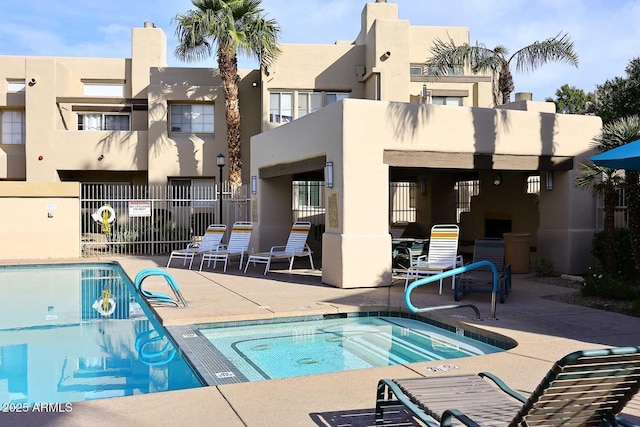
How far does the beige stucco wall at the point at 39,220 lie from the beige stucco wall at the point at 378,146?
32.8ft

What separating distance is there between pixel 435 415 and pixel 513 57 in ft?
59.5

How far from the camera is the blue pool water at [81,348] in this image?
658 centimetres

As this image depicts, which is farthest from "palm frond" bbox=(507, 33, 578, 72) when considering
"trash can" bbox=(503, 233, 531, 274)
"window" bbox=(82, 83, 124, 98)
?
"window" bbox=(82, 83, 124, 98)

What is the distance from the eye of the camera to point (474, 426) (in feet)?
11.8

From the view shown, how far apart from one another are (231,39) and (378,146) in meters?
12.9

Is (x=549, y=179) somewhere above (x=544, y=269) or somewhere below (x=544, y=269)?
above

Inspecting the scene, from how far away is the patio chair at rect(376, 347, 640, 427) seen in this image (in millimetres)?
3271

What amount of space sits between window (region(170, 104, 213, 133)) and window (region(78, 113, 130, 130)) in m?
3.35

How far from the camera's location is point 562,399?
11.2 ft

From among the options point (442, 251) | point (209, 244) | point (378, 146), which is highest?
point (378, 146)

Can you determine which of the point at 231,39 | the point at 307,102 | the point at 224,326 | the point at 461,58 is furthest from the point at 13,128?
the point at 224,326

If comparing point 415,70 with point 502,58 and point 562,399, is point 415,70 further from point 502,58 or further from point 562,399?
point 562,399

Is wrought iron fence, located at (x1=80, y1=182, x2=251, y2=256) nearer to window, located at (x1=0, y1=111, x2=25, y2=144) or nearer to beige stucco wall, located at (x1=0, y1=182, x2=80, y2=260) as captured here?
beige stucco wall, located at (x1=0, y1=182, x2=80, y2=260)

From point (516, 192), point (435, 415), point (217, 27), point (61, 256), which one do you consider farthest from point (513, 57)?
point (435, 415)
